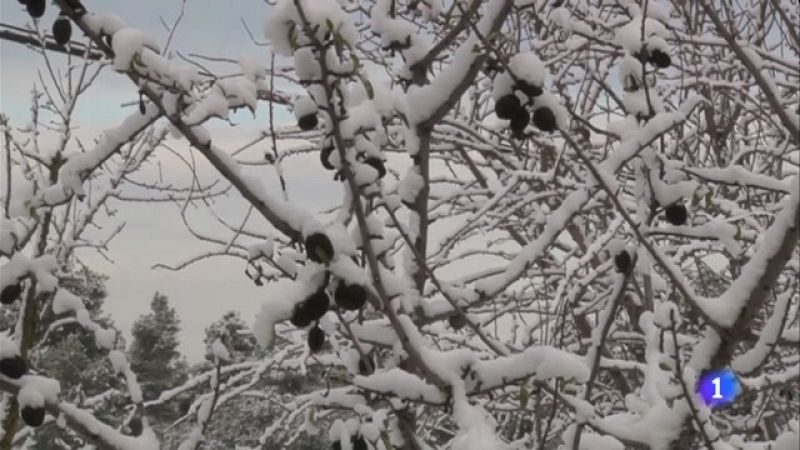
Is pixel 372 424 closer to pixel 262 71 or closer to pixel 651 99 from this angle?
pixel 262 71

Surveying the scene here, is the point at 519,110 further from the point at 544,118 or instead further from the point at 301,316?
the point at 301,316

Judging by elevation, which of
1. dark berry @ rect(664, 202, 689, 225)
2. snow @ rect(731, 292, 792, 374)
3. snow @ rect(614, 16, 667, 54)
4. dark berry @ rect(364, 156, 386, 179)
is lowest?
snow @ rect(731, 292, 792, 374)

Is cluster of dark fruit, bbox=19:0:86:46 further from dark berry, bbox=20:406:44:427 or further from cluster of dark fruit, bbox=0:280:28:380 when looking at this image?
dark berry, bbox=20:406:44:427

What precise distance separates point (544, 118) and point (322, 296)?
570mm

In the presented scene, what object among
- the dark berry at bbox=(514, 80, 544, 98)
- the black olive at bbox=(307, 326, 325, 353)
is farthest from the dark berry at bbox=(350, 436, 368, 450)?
the dark berry at bbox=(514, 80, 544, 98)

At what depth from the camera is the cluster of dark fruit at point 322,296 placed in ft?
4.76

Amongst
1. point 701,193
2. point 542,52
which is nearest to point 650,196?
point 701,193

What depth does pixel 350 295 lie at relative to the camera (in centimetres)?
147

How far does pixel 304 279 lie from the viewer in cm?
149

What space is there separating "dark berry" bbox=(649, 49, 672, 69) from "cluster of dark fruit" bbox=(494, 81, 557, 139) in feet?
2.19

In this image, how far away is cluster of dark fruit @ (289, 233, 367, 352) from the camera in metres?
1.45

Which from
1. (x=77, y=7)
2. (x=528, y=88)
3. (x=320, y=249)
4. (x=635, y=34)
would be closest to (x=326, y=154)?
(x=320, y=249)

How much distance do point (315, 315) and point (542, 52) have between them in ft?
16.0

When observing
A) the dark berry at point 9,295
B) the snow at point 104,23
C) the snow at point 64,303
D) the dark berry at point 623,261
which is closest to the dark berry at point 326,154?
the snow at point 104,23
